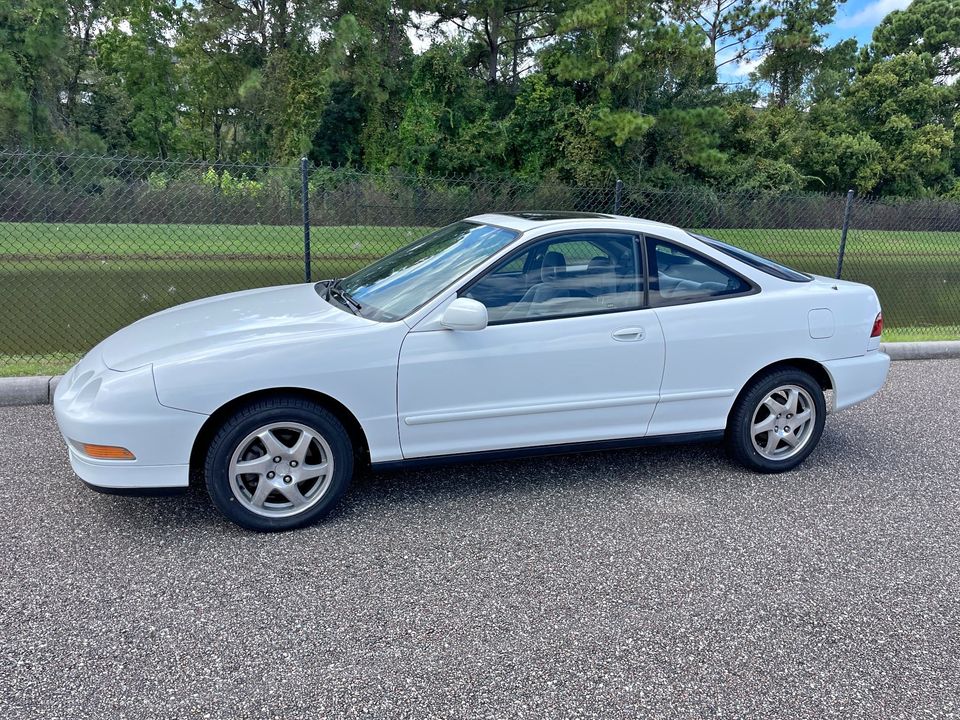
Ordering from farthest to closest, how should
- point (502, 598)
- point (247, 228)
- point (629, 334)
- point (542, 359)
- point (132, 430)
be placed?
point (247, 228) < point (629, 334) < point (542, 359) < point (132, 430) < point (502, 598)

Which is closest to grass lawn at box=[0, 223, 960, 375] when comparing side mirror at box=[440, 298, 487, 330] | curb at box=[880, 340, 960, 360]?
curb at box=[880, 340, 960, 360]

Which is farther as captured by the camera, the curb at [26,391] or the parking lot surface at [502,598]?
the curb at [26,391]

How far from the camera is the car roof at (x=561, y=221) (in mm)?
4035

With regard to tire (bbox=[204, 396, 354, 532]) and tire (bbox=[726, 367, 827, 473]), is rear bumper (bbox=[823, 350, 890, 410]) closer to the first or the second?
tire (bbox=[726, 367, 827, 473])

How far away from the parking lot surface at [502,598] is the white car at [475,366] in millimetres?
324

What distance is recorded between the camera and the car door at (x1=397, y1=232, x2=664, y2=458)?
3.57 m

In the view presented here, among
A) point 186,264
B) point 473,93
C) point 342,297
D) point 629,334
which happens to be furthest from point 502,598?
point 473,93

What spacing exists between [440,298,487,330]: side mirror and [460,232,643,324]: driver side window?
0.22m

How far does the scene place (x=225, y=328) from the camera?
364 centimetres

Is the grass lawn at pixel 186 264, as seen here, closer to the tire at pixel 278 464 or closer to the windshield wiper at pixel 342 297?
the windshield wiper at pixel 342 297

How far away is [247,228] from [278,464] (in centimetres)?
624

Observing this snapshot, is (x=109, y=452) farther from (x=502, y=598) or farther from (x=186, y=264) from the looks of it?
(x=186, y=264)

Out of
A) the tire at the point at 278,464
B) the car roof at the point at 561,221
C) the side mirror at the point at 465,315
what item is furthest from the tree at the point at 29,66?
the side mirror at the point at 465,315

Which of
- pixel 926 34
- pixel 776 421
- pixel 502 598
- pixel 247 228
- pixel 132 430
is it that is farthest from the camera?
pixel 926 34
